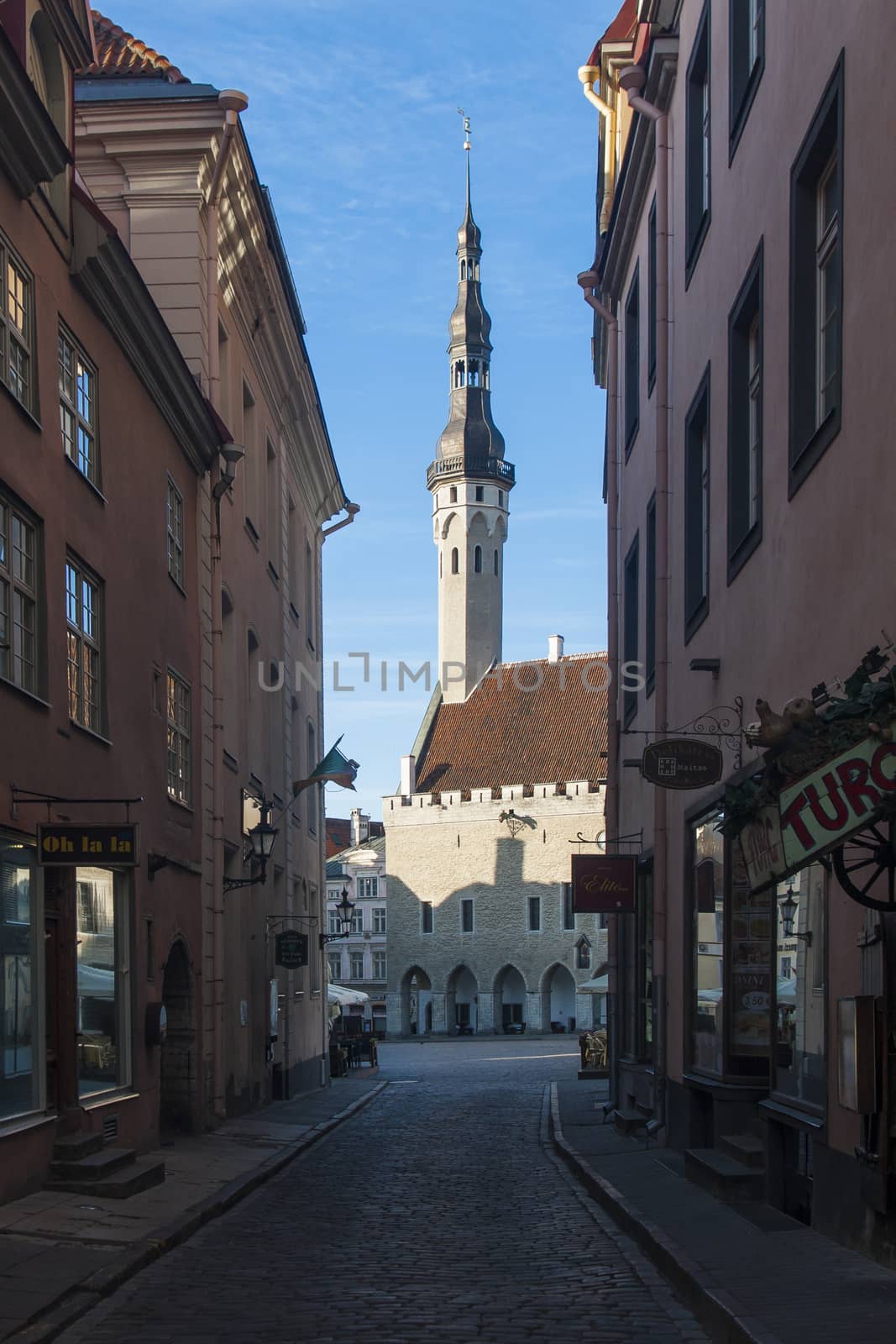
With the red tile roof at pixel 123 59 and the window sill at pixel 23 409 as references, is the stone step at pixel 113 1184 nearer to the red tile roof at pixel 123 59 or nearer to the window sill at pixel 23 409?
the window sill at pixel 23 409

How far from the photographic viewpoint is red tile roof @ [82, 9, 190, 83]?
22.0 meters

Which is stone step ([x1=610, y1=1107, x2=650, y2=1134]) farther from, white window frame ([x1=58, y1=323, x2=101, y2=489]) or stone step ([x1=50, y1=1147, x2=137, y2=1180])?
white window frame ([x1=58, y1=323, x2=101, y2=489])

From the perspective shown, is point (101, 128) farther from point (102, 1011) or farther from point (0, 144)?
point (102, 1011)

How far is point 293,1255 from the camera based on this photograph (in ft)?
36.2

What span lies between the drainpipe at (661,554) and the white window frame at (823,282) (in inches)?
247

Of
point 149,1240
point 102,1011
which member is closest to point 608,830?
point 102,1011

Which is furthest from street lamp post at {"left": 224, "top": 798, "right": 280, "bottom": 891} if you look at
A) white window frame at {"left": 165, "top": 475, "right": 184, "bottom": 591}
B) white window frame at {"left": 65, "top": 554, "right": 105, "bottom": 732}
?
white window frame at {"left": 65, "top": 554, "right": 105, "bottom": 732}

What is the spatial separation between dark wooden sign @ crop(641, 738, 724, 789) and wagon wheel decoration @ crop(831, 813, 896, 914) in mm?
3542

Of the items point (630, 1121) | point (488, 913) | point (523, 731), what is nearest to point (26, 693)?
point (630, 1121)

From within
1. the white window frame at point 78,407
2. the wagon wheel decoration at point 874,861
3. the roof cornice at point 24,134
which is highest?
the roof cornice at point 24,134

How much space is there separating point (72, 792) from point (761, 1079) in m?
5.80

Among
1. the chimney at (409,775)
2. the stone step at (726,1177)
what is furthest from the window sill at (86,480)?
the chimney at (409,775)

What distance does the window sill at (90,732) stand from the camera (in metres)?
14.0

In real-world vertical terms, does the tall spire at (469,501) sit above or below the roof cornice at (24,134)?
above
